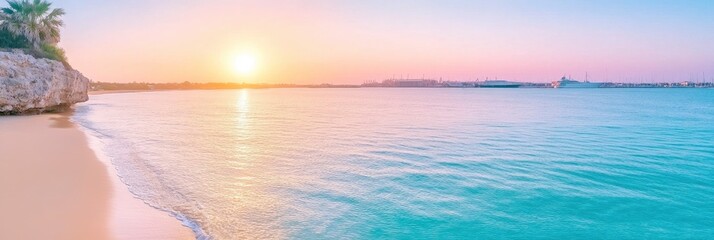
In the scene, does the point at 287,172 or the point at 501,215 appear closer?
the point at 501,215

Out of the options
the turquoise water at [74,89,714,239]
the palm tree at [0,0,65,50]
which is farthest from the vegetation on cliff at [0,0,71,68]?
the turquoise water at [74,89,714,239]

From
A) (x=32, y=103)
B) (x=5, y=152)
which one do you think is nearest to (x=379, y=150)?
(x=5, y=152)

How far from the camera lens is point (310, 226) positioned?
8320 millimetres

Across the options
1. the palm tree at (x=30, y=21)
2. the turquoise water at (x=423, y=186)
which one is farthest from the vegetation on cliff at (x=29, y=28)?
the turquoise water at (x=423, y=186)

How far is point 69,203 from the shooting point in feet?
29.3

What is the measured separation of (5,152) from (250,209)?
10814 millimetres

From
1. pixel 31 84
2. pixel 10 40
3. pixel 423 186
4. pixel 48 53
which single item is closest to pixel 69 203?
pixel 423 186

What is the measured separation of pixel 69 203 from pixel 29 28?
34.2m

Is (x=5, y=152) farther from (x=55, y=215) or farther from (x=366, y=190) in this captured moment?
(x=366, y=190)

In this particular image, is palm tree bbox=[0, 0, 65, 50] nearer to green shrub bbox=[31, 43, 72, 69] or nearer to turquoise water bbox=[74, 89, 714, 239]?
green shrub bbox=[31, 43, 72, 69]

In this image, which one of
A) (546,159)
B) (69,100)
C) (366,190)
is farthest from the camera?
(69,100)

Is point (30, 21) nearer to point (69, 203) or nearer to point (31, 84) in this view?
point (31, 84)

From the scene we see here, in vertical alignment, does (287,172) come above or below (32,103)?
below

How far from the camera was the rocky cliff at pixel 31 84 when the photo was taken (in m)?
27.2
